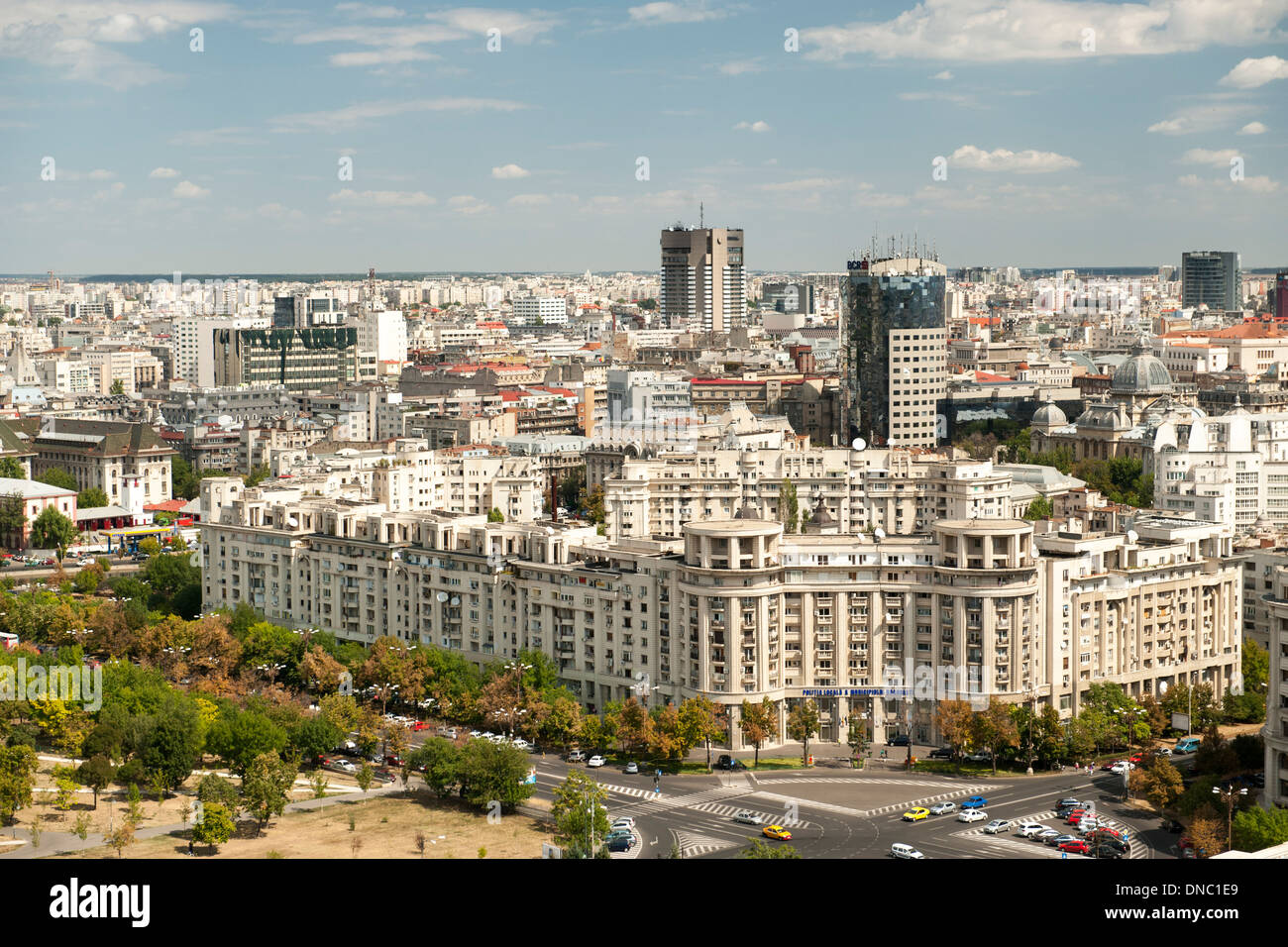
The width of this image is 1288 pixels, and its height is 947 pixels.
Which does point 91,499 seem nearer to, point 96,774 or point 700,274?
point 96,774

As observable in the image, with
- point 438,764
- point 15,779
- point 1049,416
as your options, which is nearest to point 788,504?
point 438,764

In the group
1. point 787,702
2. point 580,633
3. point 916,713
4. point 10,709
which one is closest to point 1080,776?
point 916,713

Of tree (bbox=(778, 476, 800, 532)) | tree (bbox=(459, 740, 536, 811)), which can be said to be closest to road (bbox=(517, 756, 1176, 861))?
tree (bbox=(459, 740, 536, 811))

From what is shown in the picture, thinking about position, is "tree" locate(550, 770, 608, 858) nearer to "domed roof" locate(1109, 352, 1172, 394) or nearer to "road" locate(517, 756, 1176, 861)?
"road" locate(517, 756, 1176, 861)

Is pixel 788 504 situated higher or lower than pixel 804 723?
higher

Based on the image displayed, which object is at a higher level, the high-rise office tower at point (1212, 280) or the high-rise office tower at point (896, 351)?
the high-rise office tower at point (1212, 280)

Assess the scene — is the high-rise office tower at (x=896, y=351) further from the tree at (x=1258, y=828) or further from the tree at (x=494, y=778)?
the tree at (x=1258, y=828)

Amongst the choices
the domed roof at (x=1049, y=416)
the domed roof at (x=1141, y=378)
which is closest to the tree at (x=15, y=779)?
the domed roof at (x=1049, y=416)
